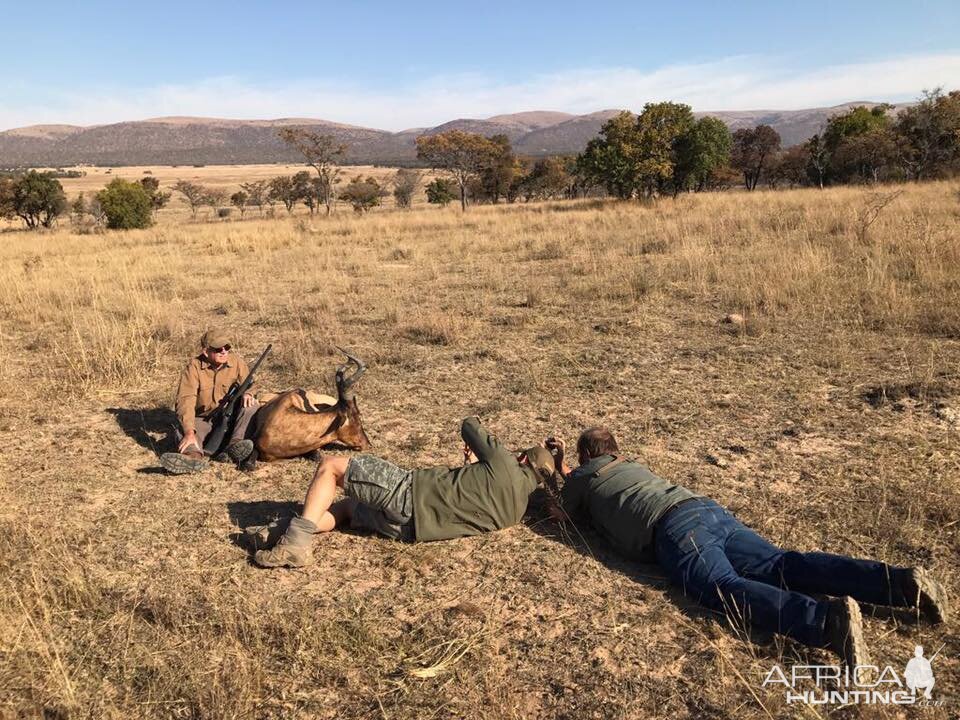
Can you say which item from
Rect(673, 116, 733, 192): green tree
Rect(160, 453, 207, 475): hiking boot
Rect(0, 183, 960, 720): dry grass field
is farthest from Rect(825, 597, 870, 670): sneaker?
Rect(673, 116, 733, 192): green tree

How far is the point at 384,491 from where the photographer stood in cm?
336

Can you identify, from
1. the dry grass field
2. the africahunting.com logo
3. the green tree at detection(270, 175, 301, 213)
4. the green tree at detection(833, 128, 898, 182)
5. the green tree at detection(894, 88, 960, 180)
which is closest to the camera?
the africahunting.com logo

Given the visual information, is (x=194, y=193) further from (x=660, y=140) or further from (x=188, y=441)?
(x=188, y=441)

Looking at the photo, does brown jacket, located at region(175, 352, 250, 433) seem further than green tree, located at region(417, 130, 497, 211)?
No

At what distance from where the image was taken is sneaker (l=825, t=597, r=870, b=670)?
7.71ft

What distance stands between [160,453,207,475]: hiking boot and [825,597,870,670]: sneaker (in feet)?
12.2

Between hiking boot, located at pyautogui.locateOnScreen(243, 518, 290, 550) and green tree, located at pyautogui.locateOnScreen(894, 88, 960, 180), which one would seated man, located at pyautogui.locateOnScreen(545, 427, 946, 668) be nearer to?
hiking boot, located at pyautogui.locateOnScreen(243, 518, 290, 550)

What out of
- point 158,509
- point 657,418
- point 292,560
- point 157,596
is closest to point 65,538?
point 158,509

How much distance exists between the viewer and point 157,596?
302cm

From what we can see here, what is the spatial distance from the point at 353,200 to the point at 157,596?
40039 millimetres

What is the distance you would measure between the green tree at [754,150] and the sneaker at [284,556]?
4596 centimetres

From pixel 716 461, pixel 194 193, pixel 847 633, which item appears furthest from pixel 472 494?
pixel 194 193

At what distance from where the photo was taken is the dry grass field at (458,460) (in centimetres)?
253

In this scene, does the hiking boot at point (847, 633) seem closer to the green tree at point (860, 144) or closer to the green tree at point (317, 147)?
the green tree at point (860, 144)
